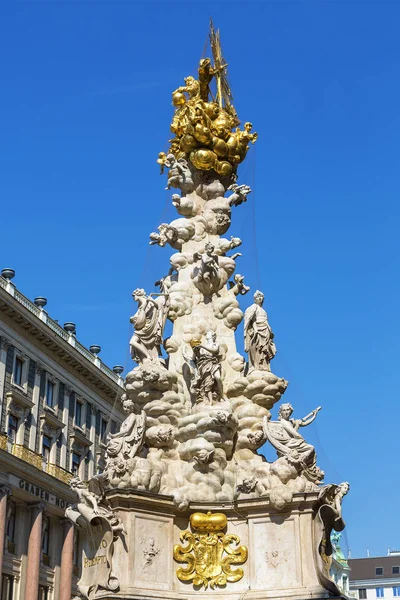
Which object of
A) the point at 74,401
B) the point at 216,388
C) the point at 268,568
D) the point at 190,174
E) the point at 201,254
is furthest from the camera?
the point at 74,401

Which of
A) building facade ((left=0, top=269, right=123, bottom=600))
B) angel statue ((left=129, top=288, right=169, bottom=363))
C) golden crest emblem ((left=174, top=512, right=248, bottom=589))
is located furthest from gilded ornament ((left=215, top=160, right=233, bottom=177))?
building facade ((left=0, top=269, right=123, bottom=600))

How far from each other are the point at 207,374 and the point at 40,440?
96.4ft

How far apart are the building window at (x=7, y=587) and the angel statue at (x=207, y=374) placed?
25961mm

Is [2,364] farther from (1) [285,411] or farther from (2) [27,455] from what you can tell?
(1) [285,411]

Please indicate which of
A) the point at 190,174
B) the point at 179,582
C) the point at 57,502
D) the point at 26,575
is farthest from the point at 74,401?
the point at 179,582

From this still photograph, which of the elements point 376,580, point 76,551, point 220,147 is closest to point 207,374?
point 220,147

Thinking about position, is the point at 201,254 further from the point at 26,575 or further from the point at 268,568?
the point at 26,575

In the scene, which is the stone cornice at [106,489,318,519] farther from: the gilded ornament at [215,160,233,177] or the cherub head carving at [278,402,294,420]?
the gilded ornament at [215,160,233,177]

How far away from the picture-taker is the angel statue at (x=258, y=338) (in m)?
15.7

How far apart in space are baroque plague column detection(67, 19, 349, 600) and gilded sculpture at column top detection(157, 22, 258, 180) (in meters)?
2.03

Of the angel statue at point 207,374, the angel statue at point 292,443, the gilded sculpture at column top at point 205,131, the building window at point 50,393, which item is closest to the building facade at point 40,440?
the building window at point 50,393

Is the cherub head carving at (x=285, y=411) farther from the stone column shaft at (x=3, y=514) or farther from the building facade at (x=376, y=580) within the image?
the building facade at (x=376, y=580)

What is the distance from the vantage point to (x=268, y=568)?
Result: 13.9 meters

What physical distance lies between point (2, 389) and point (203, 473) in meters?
27.2
